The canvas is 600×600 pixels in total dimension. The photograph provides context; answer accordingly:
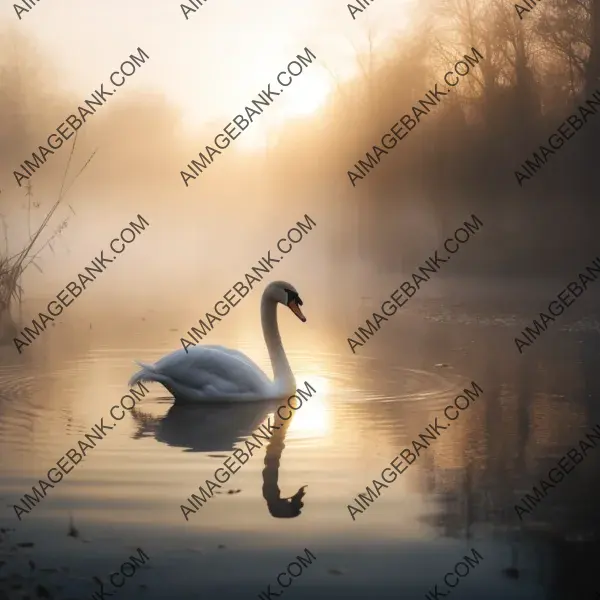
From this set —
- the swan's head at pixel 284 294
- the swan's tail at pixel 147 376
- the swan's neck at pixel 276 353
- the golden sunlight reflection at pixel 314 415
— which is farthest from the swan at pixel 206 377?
the swan's head at pixel 284 294

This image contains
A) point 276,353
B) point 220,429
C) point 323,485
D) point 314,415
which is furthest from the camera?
point 276,353

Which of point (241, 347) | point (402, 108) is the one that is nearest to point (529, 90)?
point (402, 108)

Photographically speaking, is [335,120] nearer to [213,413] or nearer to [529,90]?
[529,90]

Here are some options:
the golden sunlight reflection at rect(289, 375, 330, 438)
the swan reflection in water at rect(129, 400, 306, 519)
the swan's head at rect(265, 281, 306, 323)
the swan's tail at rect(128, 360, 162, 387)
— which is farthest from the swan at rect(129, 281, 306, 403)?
the swan's head at rect(265, 281, 306, 323)

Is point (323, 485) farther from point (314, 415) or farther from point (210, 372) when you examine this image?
point (210, 372)

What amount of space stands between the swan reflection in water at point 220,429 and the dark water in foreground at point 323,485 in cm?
3

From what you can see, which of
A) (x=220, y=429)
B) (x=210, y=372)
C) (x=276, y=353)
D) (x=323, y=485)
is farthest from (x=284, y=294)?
(x=323, y=485)

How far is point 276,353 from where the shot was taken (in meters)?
10.0

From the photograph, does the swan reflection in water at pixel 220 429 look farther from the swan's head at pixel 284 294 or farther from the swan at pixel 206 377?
the swan's head at pixel 284 294

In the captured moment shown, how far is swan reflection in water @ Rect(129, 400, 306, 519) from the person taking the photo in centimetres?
689

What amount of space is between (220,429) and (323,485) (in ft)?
6.36

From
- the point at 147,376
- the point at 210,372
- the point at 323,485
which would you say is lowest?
the point at 323,485

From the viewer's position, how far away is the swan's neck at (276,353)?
9781 mm

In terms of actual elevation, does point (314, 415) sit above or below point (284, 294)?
below
